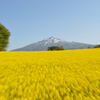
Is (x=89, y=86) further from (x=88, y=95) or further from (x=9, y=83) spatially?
(x=9, y=83)

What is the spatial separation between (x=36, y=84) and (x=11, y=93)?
41.3 inches

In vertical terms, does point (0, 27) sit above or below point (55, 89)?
above

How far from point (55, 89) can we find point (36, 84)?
895 millimetres

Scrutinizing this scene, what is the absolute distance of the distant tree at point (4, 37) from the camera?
165 ft

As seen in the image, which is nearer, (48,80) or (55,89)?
(55,89)

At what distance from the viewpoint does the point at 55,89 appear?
5219mm

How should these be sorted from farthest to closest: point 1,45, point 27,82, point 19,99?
1. point 1,45
2. point 27,82
3. point 19,99

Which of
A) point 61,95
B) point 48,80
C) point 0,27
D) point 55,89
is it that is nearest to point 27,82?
point 48,80

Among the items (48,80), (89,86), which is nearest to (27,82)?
(48,80)

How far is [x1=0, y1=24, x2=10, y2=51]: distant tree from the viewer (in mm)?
50281

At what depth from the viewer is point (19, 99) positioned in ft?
15.0

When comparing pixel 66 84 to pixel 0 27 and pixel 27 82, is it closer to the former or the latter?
pixel 27 82

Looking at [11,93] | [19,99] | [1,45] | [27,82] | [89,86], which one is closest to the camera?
[19,99]

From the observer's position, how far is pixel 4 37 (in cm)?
5172
